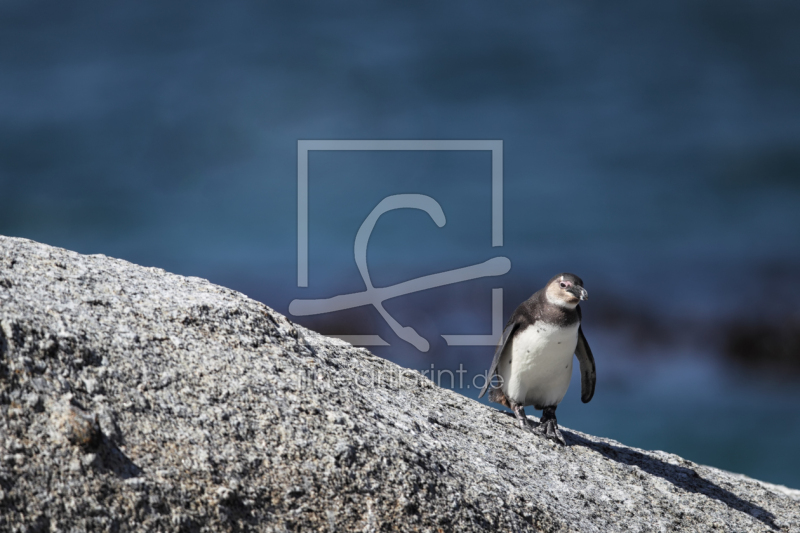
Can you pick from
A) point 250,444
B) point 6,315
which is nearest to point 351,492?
point 250,444

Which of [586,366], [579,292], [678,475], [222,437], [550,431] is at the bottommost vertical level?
[678,475]

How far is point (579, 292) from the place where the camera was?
4898mm

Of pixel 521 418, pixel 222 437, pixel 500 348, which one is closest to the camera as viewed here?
pixel 222 437

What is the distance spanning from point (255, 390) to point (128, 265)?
1.54 m

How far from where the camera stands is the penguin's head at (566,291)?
16.2 ft

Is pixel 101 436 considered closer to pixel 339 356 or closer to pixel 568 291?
pixel 339 356

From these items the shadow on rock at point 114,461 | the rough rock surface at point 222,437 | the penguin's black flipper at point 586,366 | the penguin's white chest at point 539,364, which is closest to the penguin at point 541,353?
the penguin's white chest at point 539,364

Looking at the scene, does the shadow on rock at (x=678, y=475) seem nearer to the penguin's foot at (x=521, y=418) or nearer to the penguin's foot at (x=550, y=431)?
the penguin's foot at (x=550, y=431)

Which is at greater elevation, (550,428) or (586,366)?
(586,366)

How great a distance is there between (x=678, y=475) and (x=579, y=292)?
1.73 metres

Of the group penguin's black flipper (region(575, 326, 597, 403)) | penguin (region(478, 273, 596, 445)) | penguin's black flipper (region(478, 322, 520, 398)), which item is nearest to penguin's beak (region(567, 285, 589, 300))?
A: penguin (region(478, 273, 596, 445))

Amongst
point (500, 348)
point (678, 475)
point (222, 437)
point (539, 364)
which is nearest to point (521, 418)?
point (539, 364)

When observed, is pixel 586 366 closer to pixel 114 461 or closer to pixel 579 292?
pixel 579 292

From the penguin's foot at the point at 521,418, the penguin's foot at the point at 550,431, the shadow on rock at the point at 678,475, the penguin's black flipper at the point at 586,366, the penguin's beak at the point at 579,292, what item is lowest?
the shadow on rock at the point at 678,475
